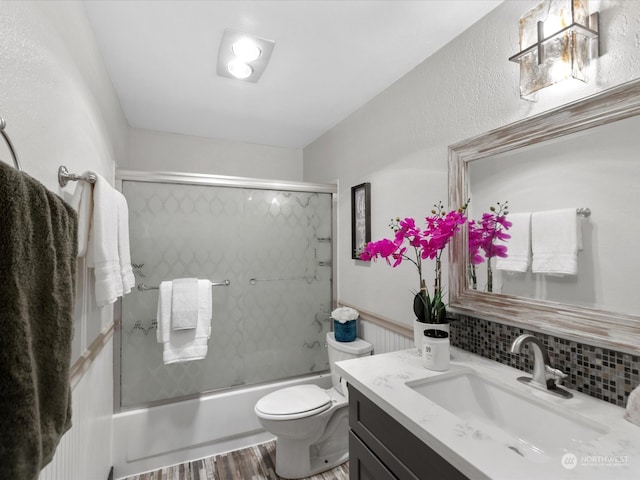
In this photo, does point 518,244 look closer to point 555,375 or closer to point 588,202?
point 588,202

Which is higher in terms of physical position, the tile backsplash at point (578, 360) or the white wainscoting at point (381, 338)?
the tile backsplash at point (578, 360)

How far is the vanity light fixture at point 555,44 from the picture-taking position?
3.23ft

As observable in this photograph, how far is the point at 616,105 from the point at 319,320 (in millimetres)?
2098

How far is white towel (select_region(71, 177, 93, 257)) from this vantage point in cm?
113

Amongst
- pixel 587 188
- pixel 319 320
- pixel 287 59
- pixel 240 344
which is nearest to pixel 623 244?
pixel 587 188

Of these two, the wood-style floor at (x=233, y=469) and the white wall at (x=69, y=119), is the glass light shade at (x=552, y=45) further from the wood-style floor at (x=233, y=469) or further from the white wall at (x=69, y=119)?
the wood-style floor at (x=233, y=469)

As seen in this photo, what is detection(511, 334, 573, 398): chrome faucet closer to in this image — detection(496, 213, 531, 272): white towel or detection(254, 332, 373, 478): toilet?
detection(496, 213, 531, 272): white towel

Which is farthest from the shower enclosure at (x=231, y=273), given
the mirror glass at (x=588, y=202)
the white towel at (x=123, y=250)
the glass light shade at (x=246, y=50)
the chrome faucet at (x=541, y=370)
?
the chrome faucet at (x=541, y=370)

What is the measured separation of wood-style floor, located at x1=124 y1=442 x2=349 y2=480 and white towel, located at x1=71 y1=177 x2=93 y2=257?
1.55m

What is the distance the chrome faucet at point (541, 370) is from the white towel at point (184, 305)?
5.75 ft

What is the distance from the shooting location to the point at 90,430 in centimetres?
141

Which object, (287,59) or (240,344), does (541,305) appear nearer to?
(287,59)

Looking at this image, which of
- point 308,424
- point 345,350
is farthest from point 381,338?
point 308,424

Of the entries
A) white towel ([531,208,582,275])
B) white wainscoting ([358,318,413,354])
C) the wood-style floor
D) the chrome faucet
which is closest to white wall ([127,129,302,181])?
white wainscoting ([358,318,413,354])
